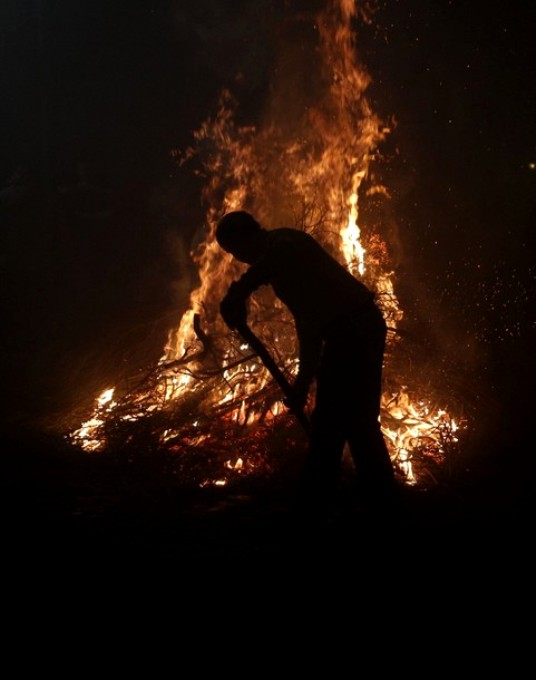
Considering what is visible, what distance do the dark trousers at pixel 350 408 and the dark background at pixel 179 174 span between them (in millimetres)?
2465

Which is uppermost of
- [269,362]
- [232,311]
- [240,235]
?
[240,235]

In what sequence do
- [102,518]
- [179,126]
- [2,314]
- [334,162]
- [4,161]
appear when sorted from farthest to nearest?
[4,161] < [179,126] < [2,314] < [334,162] < [102,518]

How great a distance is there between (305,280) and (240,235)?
0.53 meters

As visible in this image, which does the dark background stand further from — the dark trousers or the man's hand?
the man's hand

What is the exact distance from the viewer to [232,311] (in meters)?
3.16

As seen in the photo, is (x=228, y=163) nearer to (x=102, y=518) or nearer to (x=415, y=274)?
(x=415, y=274)

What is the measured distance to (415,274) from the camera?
21.7 ft

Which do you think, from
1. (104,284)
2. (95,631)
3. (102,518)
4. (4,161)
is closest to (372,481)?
(95,631)

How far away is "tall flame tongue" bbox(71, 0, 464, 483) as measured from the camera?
5.12m

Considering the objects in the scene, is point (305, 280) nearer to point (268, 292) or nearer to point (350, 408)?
point (350, 408)

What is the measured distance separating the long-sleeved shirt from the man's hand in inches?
1.0

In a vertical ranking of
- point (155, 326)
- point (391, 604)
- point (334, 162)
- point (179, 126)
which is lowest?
point (391, 604)

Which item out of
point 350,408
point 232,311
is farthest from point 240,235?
point 350,408

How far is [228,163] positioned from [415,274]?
3248 millimetres
